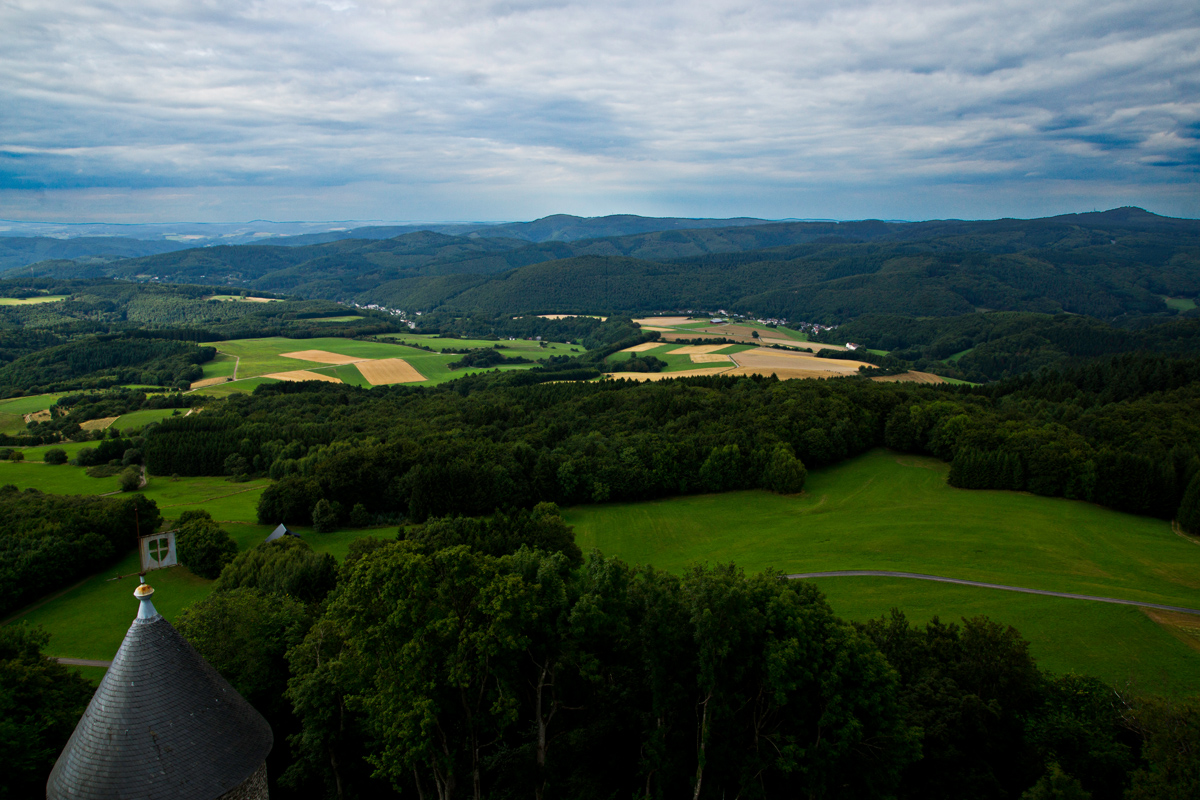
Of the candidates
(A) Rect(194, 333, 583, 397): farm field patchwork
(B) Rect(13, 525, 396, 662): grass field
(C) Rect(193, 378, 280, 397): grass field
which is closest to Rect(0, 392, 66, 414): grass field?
(A) Rect(194, 333, 583, 397): farm field patchwork

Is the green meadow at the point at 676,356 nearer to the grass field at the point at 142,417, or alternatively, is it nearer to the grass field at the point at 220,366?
the grass field at the point at 220,366

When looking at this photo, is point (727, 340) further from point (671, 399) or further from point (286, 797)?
point (286, 797)

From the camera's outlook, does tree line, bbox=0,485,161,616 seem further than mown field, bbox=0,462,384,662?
Answer: Yes

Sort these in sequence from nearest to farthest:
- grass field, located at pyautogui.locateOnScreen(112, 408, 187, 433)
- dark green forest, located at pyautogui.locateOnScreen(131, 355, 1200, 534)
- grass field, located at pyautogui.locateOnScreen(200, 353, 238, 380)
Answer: dark green forest, located at pyautogui.locateOnScreen(131, 355, 1200, 534)
grass field, located at pyautogui.locateOnScreen(112, 408, 187, 433)
grass field, located at pyautogui.locateOnScreen(200, 353, 238, 380)

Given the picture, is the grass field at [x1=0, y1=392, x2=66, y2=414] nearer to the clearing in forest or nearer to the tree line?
the tree line

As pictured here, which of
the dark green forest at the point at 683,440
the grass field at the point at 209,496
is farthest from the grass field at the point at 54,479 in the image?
the dark green forest at the point at 683,440

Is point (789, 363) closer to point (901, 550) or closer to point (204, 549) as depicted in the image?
point (901, 550)
